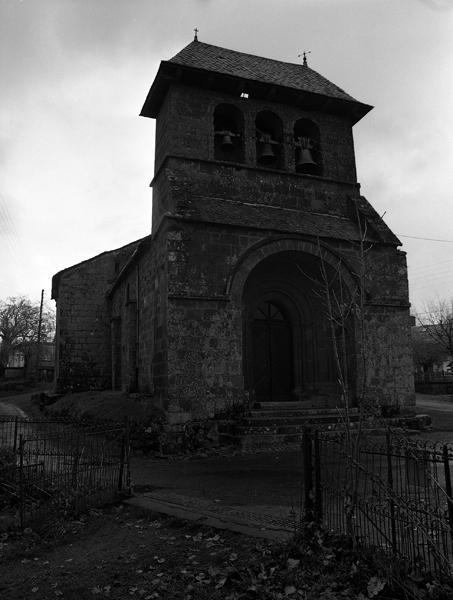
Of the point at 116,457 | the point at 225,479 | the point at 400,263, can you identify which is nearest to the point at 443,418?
the point at 400,263

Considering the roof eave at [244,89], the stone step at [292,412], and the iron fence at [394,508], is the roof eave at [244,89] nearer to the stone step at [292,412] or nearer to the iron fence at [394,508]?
the stone step at [292,412]

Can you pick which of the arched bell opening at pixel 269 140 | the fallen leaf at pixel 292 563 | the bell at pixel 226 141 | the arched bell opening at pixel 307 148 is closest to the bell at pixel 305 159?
the arched bell opening at pixel 307 148

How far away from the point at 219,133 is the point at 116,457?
9280mm

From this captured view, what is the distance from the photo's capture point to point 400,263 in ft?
47.8

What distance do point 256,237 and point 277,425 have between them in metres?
4.67

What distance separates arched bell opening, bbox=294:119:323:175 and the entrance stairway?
6989mm

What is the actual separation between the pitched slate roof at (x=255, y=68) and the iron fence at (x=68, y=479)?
10023 millimetres

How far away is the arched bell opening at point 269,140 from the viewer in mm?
14516

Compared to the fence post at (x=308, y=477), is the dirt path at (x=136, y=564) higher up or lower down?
lower down

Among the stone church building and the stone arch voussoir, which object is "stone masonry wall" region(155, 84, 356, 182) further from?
the stone arch voussoir

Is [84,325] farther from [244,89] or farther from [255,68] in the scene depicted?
[255,68]

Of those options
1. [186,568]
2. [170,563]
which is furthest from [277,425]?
[186,568]

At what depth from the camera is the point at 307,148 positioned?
14953 mm

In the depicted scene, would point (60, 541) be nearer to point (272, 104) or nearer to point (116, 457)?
point (116, 457)
